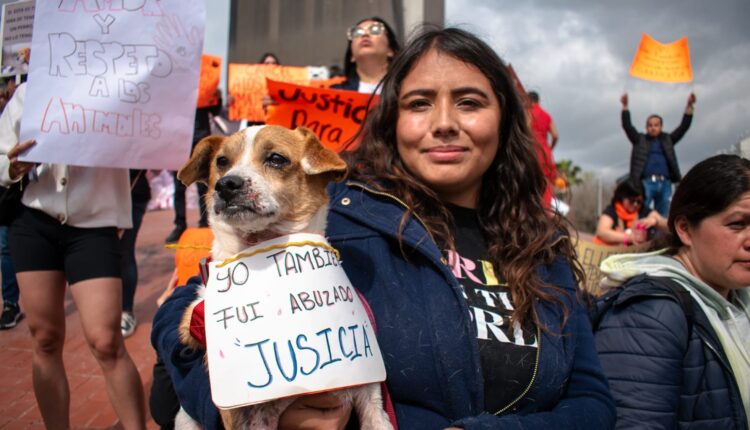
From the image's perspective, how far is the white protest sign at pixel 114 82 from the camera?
2648 millimetres

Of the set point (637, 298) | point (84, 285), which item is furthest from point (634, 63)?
point (84, 285)

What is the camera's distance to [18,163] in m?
2.62

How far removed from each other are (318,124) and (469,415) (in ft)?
9.50

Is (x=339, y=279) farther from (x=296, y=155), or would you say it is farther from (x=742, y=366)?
(x=742, y=366)

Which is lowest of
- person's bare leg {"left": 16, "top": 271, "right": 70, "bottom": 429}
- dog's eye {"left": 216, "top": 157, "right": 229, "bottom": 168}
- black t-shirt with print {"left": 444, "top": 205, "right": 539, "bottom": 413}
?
person's bare leg {"left": 16, "top": 271, "right": 70, "bottom": 429}

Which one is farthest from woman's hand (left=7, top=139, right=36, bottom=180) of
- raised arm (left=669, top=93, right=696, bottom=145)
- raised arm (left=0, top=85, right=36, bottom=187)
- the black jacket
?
raised arm (left=669, top=93, right=696, bottom=145)

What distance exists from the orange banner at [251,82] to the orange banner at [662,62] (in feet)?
13.9

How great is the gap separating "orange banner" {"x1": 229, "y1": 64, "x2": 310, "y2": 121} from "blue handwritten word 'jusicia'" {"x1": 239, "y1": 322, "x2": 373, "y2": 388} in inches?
179

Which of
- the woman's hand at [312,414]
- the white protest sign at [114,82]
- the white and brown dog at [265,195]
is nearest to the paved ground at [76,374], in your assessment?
the white protest sign at [114,82]

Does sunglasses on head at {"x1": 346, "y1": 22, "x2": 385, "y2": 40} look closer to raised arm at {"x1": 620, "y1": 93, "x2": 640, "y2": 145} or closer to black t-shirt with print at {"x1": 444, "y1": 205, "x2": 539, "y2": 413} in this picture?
black t-shirt with print at {"x1": 444, "y1": 205, "x2": 539, "y2": 413}

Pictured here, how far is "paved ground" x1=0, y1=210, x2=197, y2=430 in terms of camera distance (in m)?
3.47

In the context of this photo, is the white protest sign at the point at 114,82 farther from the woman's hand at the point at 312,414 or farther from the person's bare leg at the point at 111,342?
the woman's hand at the point at 312,414

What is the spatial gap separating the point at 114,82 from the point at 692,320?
10.8 feet

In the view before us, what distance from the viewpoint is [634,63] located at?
6.08 m
